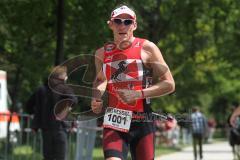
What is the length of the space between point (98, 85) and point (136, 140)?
0.60 meters

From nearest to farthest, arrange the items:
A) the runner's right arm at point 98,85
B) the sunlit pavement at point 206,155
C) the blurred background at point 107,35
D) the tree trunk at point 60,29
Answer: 1. the runner's right arm at point 98,85
2. the tree trunk at point 60,29
3. the blurred background at point 107,35
4. the sunlit pavement at point 206,155

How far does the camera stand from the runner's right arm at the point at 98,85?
6555mm

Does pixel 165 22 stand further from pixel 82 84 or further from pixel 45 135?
pixel 82 84

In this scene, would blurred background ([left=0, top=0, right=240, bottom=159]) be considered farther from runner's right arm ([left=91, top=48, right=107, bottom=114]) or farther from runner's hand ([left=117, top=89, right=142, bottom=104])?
runner's hand ([left=117, top=89, right=142, bottom=104])

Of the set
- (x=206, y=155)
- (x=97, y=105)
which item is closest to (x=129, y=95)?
(x=97, y=105)

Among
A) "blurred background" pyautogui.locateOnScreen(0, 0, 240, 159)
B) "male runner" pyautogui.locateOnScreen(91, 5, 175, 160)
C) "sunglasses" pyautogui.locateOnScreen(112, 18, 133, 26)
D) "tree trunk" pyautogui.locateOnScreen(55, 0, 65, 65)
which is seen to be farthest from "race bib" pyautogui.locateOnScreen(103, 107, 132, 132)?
"tree trunk" pyautogui.locateOnScreen(55, 0, 65, 65)

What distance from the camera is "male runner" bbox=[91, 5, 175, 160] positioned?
6.46m

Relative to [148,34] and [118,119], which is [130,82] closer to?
[118,119]

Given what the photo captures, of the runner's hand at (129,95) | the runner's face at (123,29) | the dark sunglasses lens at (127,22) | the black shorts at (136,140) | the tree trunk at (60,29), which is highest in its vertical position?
the tree trunk at (60,29)

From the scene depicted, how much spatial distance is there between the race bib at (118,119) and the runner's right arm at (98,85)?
0.13 metres

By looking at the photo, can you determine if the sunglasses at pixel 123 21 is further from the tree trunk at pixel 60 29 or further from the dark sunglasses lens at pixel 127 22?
the tree trunk at pixel 60 29

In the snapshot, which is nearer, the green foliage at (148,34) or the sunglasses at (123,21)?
the sunglasses at (123,21)

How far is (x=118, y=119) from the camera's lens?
6.36 m

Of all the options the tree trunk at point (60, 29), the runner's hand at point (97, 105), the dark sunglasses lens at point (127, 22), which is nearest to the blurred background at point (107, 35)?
the tree trunk at point (60, 29)
